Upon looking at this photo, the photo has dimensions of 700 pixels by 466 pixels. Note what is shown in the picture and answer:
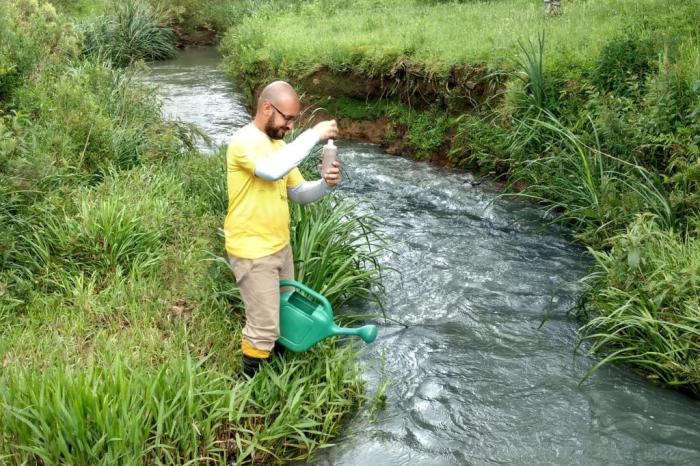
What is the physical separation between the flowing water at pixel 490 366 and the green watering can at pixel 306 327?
23.0 inches

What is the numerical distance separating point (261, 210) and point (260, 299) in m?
0.53

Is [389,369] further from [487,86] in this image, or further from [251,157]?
[487,86]

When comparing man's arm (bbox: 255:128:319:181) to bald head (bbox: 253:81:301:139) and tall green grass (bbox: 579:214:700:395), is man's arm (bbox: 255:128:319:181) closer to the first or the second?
bald head (bbox: 253:81:301:139)

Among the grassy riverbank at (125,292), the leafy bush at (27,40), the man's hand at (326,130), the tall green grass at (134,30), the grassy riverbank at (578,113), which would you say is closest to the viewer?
the grassy riverbank at (125,292)

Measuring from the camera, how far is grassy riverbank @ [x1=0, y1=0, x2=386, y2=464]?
373 cm

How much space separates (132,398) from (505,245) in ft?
14.7

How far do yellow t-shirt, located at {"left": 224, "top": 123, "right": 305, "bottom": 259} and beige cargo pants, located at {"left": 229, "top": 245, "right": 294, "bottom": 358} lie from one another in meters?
0.06

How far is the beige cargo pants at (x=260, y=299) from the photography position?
4254 millimetres

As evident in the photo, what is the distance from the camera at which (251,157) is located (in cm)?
412

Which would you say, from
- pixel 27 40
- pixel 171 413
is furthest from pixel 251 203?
pixel 27 40

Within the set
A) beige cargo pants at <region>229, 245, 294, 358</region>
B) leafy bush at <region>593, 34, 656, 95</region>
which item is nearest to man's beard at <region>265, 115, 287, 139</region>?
beige cargo pants at <region>229, 245, 294, 358</region>

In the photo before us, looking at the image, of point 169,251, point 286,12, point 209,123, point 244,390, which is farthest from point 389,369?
point 286,12

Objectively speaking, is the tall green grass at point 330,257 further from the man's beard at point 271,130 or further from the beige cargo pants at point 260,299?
the man's beard at point 271,130

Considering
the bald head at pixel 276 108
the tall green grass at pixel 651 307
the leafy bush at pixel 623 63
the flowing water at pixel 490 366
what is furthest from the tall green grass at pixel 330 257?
the leafy bush at pixel 623 63
